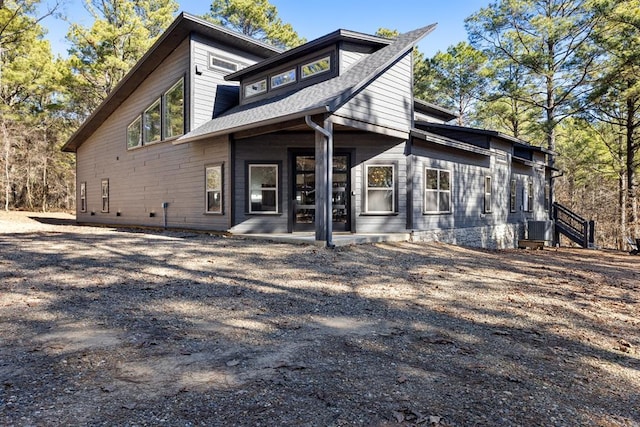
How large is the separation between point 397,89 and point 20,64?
25.0 meters

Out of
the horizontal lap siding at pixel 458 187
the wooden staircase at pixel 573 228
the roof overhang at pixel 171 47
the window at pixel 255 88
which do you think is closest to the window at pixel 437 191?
the horizontal lap siding at pixel 458 187

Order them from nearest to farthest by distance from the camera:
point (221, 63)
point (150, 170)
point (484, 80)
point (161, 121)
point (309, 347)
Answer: point (309, 347), point (221, 63), point (161, 121), point (150, 170), point (484, 80)

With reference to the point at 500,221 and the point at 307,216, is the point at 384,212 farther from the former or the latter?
the point at 500,221

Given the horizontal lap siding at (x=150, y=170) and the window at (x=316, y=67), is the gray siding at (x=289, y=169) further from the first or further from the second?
the window at (x=316, y=67)

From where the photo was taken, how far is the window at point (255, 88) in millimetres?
12266

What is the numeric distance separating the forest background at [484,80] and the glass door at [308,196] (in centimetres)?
1278

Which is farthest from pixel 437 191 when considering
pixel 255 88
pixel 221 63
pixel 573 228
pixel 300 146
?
pixel 573 228

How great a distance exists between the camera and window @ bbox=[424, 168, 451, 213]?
11.5 meters

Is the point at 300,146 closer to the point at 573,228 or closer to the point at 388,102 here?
the point at 388,102

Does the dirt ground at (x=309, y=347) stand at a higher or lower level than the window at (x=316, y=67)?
lower

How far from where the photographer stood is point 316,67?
11.2 metres

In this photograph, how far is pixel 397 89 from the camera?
1062 cm

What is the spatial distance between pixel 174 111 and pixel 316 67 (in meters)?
5.31

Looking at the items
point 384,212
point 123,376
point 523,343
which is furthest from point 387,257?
point 123,376
